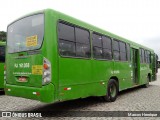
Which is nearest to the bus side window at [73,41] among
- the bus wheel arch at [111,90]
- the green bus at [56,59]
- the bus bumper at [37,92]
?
the green bus at [56,59]

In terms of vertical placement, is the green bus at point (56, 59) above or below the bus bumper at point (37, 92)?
above

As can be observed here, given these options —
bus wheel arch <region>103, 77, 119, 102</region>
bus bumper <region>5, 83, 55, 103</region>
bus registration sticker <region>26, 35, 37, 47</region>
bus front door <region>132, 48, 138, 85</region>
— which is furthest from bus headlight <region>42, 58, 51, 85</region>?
bus front door <region>132, 48, 138, 85</region>

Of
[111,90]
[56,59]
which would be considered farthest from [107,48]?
[56,59]

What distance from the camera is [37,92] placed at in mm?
5934

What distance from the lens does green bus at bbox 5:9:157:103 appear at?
598 cm

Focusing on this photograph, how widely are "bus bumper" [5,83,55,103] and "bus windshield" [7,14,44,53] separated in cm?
117

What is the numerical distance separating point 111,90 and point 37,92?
423 cm

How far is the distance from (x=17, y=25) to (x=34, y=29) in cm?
104

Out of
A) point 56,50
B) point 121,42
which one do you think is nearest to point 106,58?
point 121,42

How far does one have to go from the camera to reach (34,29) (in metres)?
6.47

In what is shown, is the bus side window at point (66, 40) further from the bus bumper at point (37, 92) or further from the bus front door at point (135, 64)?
the bus front door at point (135, 64)

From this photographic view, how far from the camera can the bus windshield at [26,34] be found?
6.30 m

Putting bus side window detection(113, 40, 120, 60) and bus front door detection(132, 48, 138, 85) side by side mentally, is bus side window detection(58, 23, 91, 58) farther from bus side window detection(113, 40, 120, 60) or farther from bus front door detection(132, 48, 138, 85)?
bus front door detection(132, 48, 138, 85)

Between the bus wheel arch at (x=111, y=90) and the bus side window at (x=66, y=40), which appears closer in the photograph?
the bus side window at (x=66, y=40)
